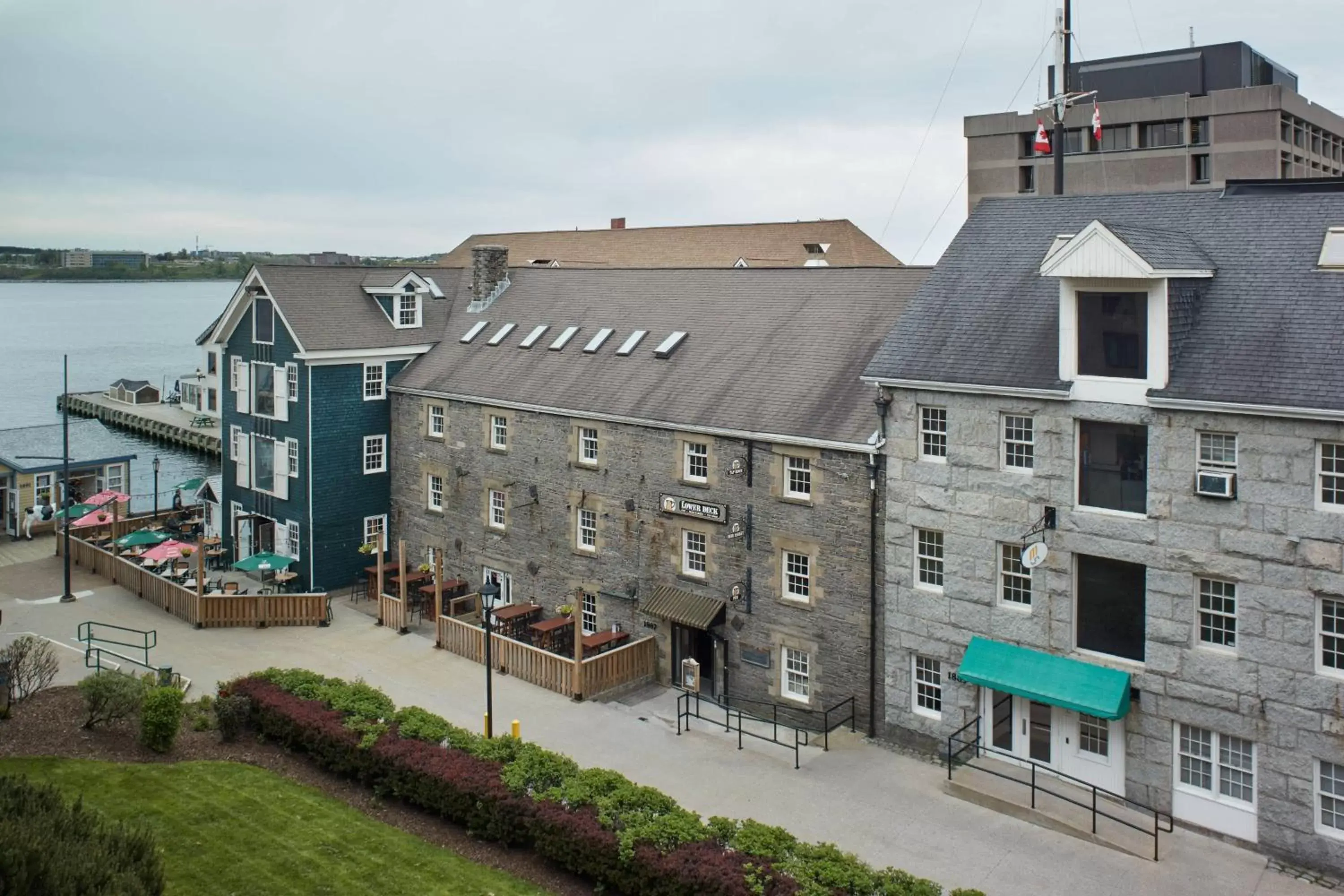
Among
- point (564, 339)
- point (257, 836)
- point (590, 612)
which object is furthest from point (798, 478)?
point (257, 836)

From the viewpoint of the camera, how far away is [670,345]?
33.7 meters

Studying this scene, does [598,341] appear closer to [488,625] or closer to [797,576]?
[797,576]

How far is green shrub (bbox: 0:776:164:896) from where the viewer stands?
1195cm

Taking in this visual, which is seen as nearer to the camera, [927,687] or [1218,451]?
[1218,451]

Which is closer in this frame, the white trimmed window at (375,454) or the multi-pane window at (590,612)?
the multi-pane window at (590,612)

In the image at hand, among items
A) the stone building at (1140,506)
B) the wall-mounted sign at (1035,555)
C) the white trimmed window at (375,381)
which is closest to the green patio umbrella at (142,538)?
the white trimmed window at (375,381)

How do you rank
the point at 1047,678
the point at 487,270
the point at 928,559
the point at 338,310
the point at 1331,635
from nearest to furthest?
the point at 1331,635 → the point at 1047,678 → the point at 928,559 → the point at 338,310 → the point at 487,270

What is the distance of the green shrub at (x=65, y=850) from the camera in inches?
470

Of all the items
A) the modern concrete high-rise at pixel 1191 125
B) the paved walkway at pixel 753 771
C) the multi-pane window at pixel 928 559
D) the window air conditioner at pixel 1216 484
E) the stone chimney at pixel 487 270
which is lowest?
the paved walkway at pixel 753 771

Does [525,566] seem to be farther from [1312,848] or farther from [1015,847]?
[1312,848]

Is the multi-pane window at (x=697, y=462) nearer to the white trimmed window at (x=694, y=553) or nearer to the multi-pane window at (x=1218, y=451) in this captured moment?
the white trimmed window at (x=694, y=553)

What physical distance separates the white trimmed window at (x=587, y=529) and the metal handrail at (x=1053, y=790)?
12.3m

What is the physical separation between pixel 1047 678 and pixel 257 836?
15.2 meters

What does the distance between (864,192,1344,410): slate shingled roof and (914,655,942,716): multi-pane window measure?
6432mm
